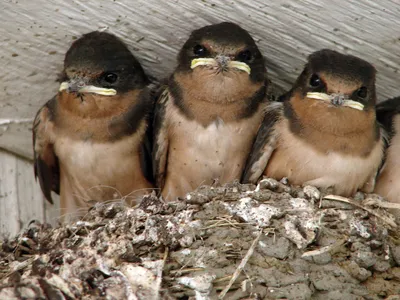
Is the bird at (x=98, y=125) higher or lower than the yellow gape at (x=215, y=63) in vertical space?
lower

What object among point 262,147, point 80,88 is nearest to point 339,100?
point 262,147

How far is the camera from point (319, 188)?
5.22 meters

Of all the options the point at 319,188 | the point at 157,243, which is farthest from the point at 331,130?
the point at 157,243

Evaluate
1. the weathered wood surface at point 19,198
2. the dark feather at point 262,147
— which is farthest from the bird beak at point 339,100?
the weathered wood surface at point 19,198

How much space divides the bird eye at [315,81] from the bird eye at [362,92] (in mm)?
221

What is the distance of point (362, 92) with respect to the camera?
5227 millimetres

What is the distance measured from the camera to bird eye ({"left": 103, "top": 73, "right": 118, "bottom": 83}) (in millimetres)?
5469

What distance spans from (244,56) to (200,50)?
0.26 m

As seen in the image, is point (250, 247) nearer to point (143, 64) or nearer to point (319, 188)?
point (319, 188)

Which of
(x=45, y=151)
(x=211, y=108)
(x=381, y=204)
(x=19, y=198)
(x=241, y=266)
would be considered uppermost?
(x=211, y=108)

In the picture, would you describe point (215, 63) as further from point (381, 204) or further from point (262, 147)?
point (381, 204)

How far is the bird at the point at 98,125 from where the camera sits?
17.7 feet

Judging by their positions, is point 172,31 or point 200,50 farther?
point 172,31

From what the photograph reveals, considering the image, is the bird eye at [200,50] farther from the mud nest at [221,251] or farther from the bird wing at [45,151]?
the bird wing at [45,151]
